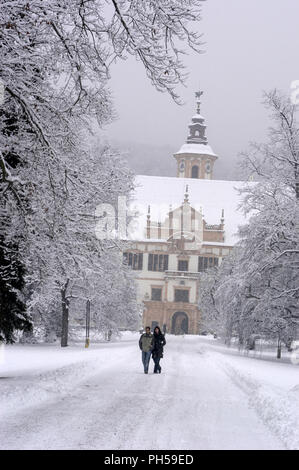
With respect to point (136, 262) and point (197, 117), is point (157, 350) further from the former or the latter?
point (197, 117)

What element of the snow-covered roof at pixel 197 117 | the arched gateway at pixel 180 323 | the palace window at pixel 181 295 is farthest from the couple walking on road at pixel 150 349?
the snow-covered roof at pixel 197 117

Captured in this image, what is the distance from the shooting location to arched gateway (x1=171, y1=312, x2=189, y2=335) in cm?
8269

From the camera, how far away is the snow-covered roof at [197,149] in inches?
3873

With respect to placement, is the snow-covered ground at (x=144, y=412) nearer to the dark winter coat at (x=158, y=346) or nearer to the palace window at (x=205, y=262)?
the dark winter coat at (x=158, y=346)

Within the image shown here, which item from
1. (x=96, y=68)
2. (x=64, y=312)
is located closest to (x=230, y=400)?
(x=96, y=68)

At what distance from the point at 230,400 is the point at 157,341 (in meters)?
7.72

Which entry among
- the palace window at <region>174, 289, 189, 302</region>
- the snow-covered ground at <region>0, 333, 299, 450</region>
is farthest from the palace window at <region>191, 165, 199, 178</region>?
the snow-covered ground at <region>0, 333, 299, 450</region>

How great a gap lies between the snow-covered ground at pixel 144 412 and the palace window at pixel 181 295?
64405 mm

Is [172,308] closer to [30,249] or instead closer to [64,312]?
[64,312]

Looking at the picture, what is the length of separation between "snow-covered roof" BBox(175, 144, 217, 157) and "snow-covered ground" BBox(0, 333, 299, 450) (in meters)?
81.6

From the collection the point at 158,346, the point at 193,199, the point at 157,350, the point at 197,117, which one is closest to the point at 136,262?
the point at 193,199

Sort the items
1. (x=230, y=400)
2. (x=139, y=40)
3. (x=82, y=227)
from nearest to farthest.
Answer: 1. (x=139, y=40)
2. (x=230, y=400)
3. (x=82, y=227)

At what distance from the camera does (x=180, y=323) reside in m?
83.4
